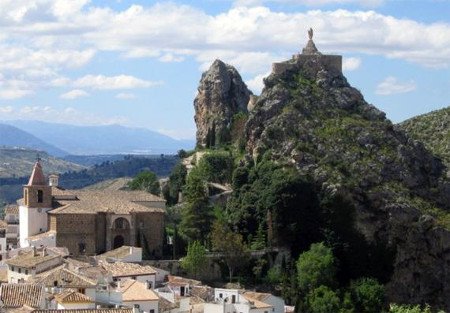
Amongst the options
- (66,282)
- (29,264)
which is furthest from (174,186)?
(66,282)

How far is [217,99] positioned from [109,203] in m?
31.9

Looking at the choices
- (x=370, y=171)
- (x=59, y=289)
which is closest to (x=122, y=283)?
(x=59, y=289)

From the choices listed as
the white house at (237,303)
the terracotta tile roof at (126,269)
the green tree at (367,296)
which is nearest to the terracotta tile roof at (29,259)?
the terracotta tile roof at (126,269)

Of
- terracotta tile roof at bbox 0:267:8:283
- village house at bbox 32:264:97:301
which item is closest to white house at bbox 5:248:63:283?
terracotta tile roof at bbox 0:267:8:283

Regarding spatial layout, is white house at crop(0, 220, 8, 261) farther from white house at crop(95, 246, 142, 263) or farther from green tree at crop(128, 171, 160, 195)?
green tree at crop(128, 171, 160, 195)

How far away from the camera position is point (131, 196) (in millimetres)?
90875

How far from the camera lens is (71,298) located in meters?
62.1

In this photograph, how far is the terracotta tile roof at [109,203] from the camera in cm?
8588

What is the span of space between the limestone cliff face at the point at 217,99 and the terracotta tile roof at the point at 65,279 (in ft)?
150

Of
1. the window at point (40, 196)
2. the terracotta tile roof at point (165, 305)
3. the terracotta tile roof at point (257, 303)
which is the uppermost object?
the window at point (40, 196)

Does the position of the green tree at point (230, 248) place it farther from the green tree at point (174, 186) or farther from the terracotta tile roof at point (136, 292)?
the green tree at point (174, 186)

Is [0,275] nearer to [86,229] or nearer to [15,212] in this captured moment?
[86,229]

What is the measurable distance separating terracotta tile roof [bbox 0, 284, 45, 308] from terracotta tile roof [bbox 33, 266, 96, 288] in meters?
4.14

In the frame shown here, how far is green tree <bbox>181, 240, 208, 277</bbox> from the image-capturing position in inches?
3263
